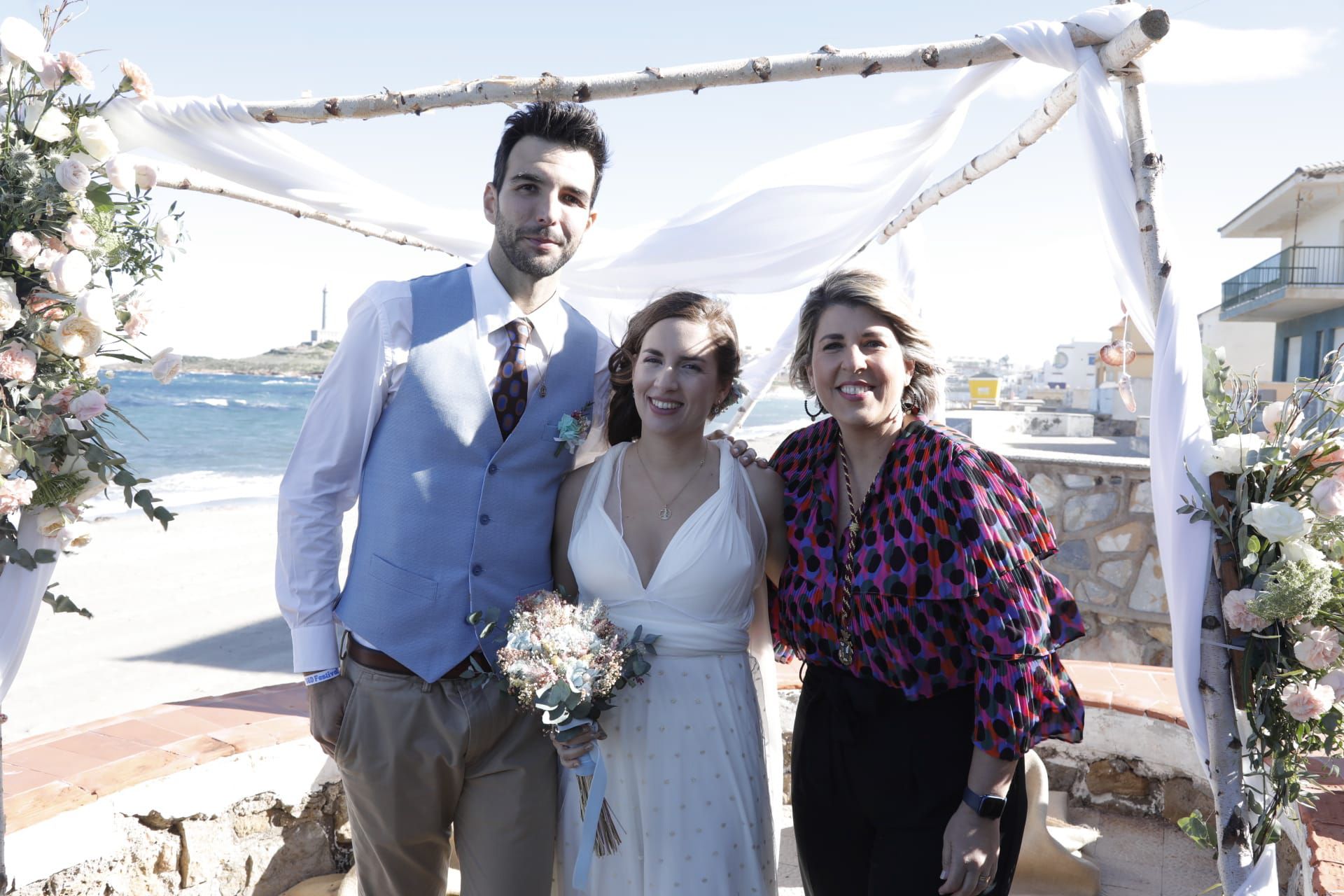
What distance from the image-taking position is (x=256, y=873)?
3.21 m

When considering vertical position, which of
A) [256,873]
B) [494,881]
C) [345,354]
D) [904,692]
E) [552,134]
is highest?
[552,134]

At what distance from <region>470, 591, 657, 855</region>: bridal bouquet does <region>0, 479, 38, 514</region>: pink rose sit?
104cm

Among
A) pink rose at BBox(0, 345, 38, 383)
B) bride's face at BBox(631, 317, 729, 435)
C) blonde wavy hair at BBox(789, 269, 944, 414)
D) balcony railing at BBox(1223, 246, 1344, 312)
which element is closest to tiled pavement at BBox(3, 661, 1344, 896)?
pink rose at BBox(0, 345, 38, 383)

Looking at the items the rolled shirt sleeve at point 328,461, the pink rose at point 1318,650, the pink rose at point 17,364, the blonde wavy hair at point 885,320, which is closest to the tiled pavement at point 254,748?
the pink rose at point 1318,650

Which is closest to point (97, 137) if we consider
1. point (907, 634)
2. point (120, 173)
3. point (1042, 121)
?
point (120, 173)

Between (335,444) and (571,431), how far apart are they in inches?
23.2


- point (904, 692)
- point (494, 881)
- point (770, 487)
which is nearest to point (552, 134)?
point (770, 487)

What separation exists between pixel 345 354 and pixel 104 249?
24.1 inches

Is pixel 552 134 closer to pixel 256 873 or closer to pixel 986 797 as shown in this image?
pixel 986 797

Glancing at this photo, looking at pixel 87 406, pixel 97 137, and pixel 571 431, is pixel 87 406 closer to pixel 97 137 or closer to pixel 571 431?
pixel 97 137

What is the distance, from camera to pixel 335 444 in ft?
7.96

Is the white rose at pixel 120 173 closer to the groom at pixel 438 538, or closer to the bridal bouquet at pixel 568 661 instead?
the groom at pixel 438 538

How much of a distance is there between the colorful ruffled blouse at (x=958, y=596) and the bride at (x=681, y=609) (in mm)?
268

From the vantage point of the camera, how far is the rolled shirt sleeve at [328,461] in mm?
2391
